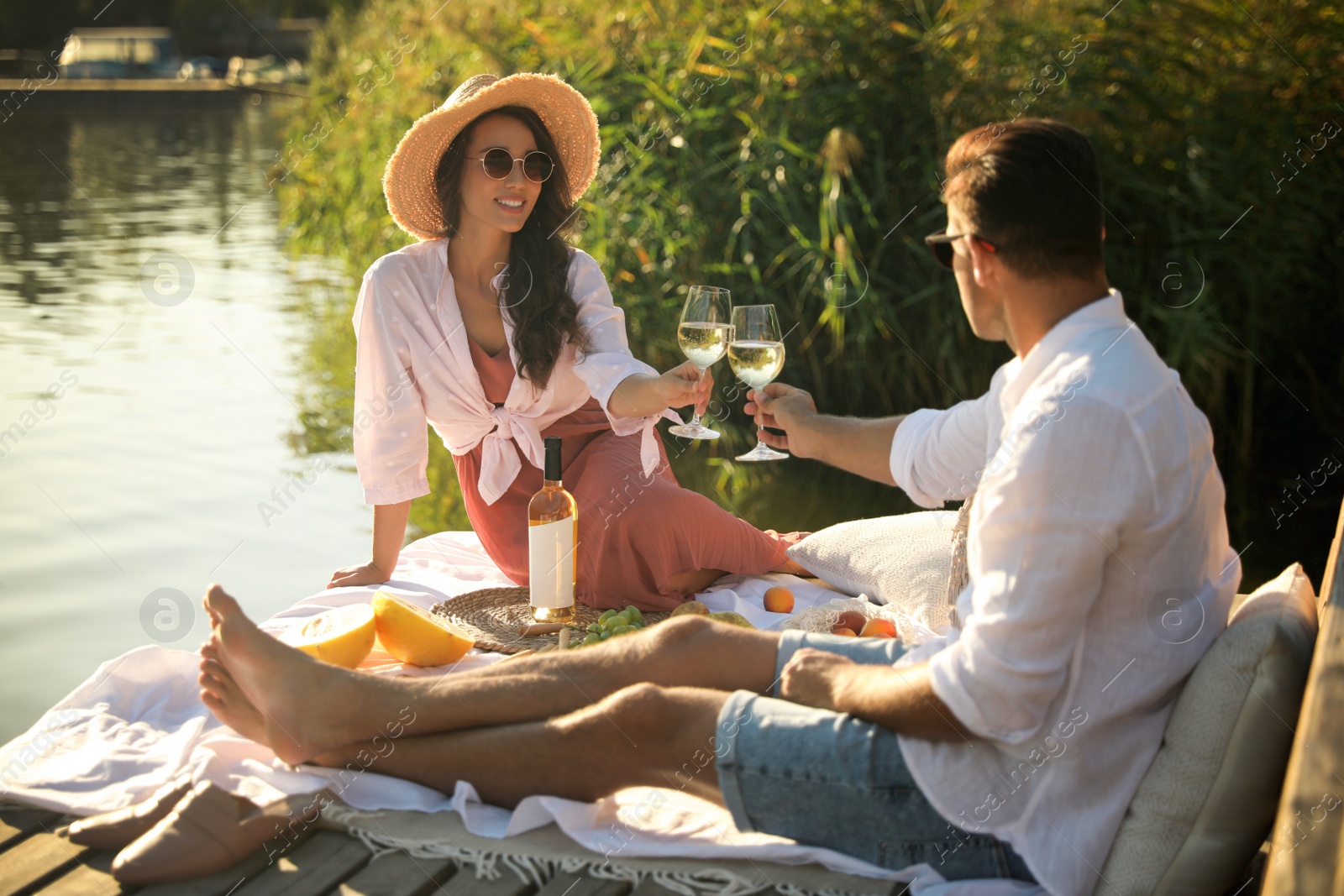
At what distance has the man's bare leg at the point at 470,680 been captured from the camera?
2.55 m

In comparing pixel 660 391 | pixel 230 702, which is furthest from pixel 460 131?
pixel 230 702

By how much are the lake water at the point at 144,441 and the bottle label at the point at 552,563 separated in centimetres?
170

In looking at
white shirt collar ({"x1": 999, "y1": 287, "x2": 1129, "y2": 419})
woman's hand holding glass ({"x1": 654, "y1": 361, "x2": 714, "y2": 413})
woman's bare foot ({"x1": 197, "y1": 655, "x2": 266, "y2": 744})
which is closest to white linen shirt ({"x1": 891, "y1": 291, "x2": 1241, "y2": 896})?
white shirt collar ({"x1": 999, "y1": 287, "x2": 1129, "y2": 419})

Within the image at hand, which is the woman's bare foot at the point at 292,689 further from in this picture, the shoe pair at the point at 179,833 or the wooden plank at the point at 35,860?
the wooden plank at the point at 35,860

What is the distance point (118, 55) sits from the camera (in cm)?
4184

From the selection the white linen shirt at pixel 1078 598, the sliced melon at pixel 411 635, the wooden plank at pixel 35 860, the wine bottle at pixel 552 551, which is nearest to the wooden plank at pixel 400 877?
the wooden plank at pixel 35 860

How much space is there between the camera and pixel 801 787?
2.31 metres

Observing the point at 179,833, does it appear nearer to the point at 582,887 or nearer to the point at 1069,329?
the point at 582,887

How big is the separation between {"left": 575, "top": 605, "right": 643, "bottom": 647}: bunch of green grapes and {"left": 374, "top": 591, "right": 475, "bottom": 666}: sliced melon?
37cm

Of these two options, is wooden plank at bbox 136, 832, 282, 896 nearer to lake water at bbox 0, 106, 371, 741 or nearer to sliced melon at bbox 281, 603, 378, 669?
sliced melon at bbox 281, 603, 378, 669

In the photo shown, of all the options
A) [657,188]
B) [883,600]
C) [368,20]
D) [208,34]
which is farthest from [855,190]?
[208,34]

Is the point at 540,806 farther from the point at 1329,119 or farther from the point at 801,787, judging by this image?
the point at 1329,119

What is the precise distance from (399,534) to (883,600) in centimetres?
159

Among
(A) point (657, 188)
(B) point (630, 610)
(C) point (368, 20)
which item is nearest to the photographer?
(B) point (630, 610)
